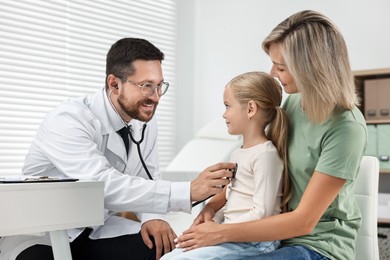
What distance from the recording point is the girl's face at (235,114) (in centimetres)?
160

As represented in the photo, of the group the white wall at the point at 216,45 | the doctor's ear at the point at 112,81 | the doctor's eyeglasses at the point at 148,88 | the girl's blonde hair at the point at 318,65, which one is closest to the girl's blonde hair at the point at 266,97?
the girl's blonde hair at the point at 318,65

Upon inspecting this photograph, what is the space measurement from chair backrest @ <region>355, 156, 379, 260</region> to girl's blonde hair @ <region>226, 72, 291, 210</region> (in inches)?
11.8

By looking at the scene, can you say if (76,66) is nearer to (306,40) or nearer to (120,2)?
(120,2)

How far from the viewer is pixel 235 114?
63.3 inches

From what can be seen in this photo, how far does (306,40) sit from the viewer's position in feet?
4.70

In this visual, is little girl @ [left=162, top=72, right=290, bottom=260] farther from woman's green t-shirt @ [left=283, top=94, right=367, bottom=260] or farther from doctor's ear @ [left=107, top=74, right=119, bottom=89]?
doctor's ear @ [left=107, top=74, right=119, bottom=89]

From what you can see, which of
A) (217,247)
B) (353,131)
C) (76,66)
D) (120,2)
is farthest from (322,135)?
(120,2)

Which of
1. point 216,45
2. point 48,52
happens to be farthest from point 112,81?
point 216,45

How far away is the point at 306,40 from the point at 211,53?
10.5ft

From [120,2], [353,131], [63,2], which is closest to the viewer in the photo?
[353,131]

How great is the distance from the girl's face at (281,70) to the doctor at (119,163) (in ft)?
0.88

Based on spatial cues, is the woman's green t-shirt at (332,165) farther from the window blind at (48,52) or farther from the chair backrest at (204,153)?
the window blind at (48,52)

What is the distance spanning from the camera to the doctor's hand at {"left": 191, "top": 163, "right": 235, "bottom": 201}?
1.56m

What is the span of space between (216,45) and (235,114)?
3048 millimetres
